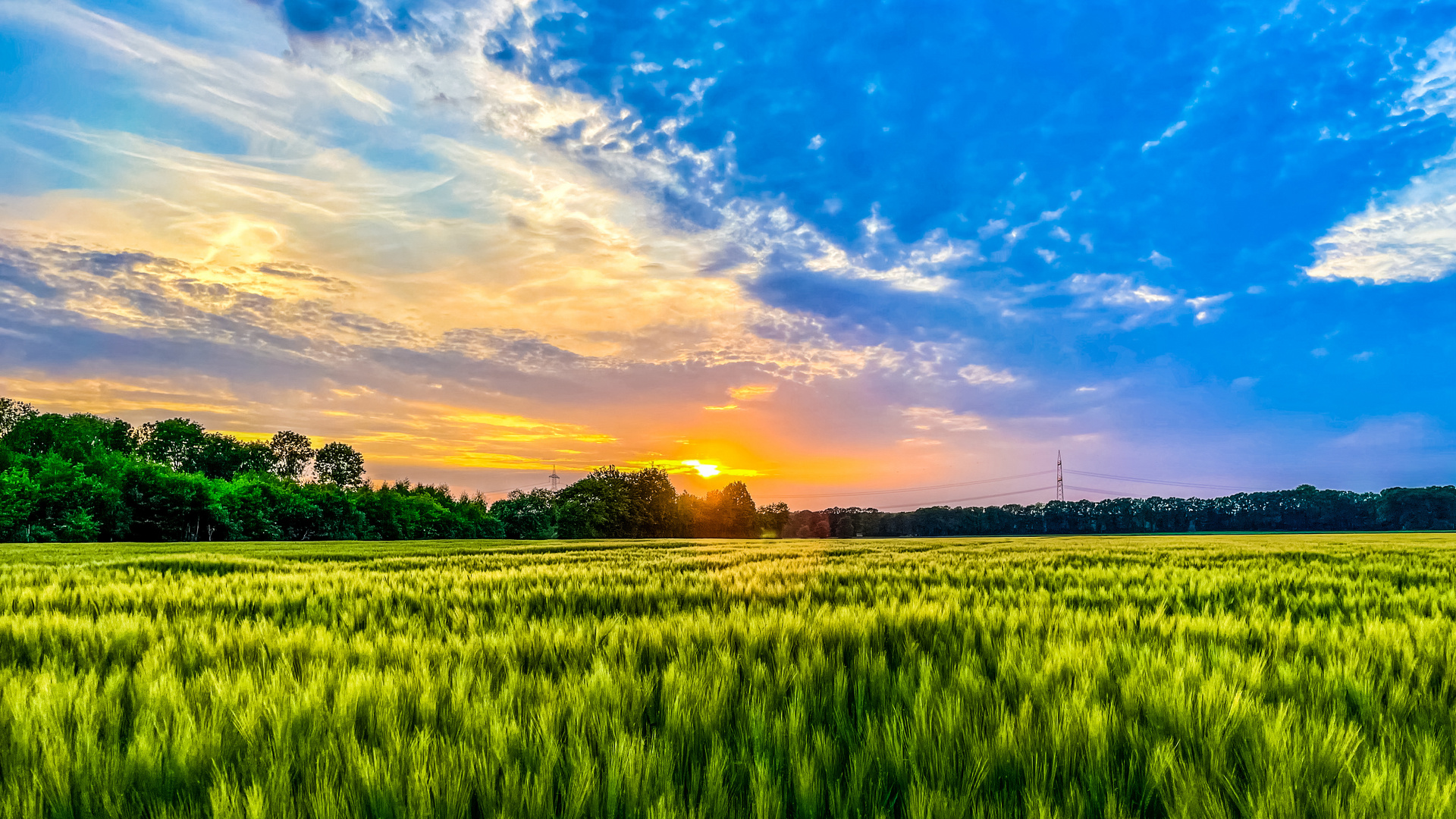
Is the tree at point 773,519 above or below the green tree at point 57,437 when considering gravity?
below

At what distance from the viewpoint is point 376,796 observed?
142cm

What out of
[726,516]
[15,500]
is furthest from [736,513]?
[15,500]

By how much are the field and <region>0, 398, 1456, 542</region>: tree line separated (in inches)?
2927

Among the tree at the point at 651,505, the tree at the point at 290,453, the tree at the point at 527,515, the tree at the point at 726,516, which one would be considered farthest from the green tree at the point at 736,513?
the tree at the point at 290,453

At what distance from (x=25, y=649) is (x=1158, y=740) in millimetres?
5930

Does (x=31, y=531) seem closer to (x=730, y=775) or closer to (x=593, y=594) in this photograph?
(x=593, y=594)

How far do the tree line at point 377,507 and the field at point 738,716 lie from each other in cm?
7436

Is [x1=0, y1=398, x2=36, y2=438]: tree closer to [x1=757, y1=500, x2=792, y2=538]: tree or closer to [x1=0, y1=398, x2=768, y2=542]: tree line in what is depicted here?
[x1=0, y1=398, x2=768, y2=542]: tree line

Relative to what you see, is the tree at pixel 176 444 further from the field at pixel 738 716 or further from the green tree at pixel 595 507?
the field at pixel 738 716

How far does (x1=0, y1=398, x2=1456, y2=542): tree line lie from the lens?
193ft

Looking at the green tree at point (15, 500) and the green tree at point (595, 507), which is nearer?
the green tree at point (15, 500)

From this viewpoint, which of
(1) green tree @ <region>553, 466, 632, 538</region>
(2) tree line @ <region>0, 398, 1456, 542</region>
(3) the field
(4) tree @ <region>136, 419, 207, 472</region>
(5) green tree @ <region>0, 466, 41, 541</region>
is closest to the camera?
(3) the field

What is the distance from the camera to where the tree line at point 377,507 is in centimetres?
5878

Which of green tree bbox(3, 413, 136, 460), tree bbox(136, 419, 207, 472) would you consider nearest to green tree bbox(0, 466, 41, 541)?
green tree bbox(3, 413, 136, 460)
